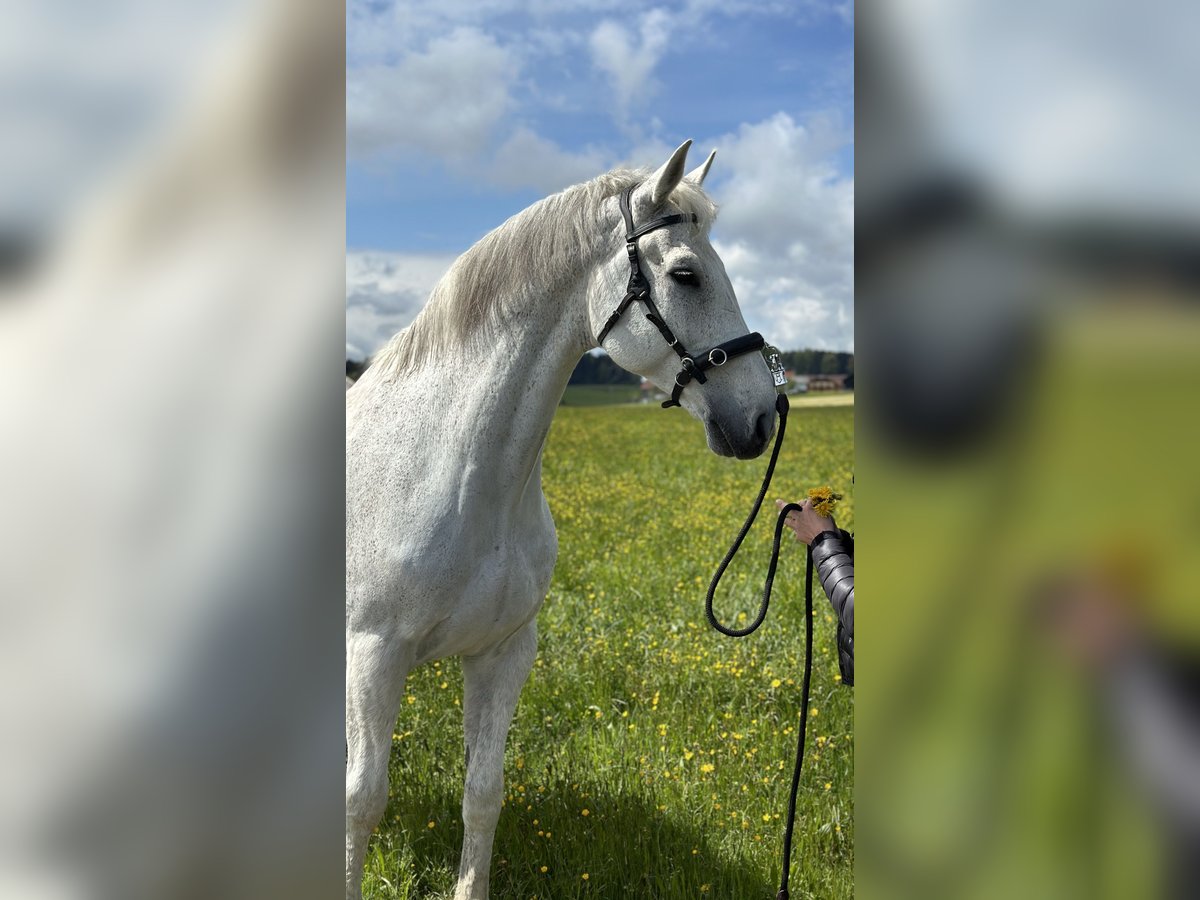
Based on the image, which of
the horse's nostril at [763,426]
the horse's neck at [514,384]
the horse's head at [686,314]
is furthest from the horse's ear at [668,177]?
the horse's nostril at [763,426]

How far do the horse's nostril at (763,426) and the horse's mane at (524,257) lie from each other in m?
0.58

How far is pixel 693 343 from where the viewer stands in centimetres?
232

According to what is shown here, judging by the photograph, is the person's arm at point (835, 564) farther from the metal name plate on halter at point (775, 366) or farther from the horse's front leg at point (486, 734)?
the horse's front leg at point (486, 734)

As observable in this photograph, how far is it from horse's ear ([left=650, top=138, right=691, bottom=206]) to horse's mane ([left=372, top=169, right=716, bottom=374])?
0.14 ft

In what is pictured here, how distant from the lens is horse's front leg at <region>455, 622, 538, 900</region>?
2781 mm

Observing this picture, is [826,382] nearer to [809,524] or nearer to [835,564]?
[809,524]
